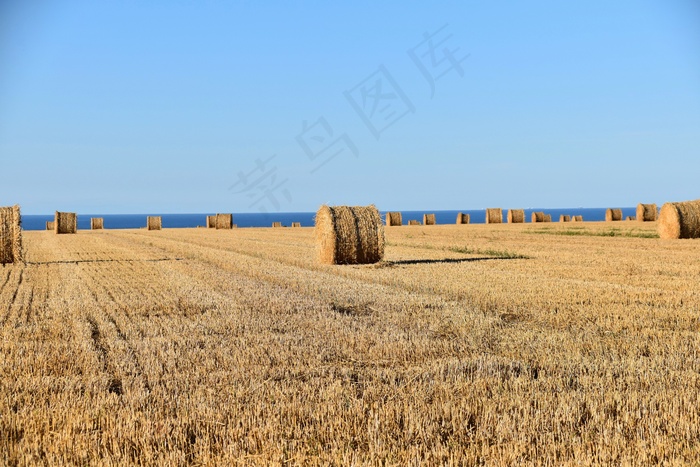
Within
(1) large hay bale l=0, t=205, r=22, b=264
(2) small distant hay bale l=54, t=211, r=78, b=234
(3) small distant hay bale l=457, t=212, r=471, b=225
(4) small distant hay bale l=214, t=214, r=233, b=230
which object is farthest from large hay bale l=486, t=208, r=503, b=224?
(1) large hay bale l=0, t=205, r=22, b=264

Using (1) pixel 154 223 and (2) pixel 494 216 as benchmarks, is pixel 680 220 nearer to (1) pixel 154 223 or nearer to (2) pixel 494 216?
(2) pixel 494 216

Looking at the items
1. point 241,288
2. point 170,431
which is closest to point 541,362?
point 170,431

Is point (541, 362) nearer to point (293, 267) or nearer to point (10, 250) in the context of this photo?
point (293, 267)

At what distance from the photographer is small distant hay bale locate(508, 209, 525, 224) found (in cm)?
4609

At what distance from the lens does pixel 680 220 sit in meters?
24.6

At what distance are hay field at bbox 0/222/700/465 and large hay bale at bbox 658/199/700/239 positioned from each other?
13.5 m

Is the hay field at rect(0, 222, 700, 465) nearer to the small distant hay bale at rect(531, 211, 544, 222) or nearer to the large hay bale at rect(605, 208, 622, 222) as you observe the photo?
the large hay bale at rect(605, 208, 622, 222)

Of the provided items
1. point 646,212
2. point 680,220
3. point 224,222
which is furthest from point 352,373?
point 224,222

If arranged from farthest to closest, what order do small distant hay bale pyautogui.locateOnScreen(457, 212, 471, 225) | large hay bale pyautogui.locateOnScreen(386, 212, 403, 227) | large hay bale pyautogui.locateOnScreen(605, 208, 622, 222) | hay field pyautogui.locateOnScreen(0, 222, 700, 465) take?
1. small distant hay bale pyautogui.locateOnScreen(457, 212, 471, 225)
2. large hay bale pyautogui.locateOnScreen(386, 212, 403, 227)
3. large hay bale pyautogui.locateOnScreen(605, 208, 622, 222)
4. hay field pyautogui.locateOnScreen(0, 222, 700, 465)

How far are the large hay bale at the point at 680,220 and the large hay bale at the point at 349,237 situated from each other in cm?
1318

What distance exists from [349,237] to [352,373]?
11.0 meters

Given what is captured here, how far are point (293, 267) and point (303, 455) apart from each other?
12.1 meters

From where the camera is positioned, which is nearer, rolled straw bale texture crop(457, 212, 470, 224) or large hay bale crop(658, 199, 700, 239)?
large hay bale crop(658, 199, 700, 239)

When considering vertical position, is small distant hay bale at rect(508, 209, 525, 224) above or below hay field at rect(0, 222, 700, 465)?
above
